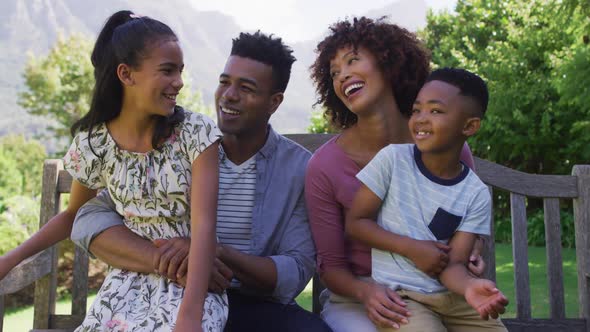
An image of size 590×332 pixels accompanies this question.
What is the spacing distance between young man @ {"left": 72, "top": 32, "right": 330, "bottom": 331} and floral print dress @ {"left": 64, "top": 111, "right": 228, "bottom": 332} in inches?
2.6

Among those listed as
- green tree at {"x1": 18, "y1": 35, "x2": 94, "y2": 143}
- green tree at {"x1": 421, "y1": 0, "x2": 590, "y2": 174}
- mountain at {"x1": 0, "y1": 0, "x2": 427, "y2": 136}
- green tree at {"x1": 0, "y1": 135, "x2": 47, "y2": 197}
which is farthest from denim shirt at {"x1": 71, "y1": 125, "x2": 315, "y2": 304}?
mountain at {"x1": 0, "y1": 0, "x2": 427, "y2": 136}

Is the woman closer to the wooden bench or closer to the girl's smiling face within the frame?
the wooden bench

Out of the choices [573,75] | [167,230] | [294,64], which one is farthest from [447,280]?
[573,75]

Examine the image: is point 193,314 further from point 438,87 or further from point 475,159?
point 475,159

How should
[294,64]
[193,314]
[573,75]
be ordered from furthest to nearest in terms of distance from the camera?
1. [573,75]
2. [294,64]
3. [193,314]

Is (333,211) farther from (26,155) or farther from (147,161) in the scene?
(26,155)

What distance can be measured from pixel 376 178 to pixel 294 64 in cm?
81

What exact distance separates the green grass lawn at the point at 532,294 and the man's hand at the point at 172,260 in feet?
17.5

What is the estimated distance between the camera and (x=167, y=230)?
248cm

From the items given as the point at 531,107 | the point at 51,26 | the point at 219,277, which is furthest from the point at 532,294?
the point at 51,26

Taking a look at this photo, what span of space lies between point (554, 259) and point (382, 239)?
117cm

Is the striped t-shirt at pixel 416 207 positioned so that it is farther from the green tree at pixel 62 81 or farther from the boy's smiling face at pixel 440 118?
the green tree at pixel 62 81

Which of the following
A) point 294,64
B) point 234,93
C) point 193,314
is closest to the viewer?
point 193,314

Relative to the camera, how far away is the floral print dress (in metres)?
2.33
